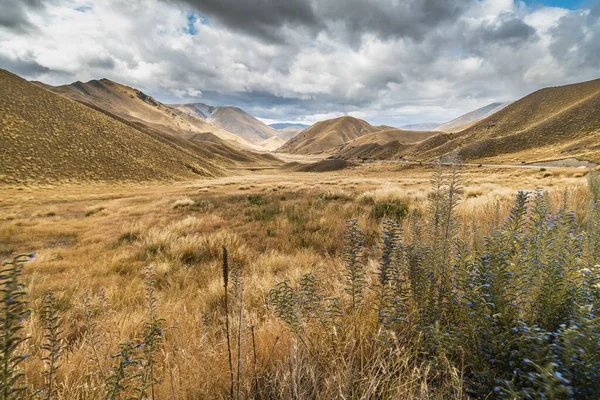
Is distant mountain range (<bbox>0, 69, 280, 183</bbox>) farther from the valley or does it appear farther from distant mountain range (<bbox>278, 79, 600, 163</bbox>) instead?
distant mountain range (<bbox>278, 79, 600, 163</bbox>)

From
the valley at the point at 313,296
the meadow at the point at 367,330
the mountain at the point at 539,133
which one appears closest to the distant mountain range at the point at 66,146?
the valley at the point at 313,296

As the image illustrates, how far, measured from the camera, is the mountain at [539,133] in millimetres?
71812

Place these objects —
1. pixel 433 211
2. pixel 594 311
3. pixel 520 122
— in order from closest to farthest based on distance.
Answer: pixel 594 311 → pixel 433 211 → pixel 520 122

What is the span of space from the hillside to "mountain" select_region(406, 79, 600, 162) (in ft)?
255

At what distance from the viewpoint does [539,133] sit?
88.7 metres

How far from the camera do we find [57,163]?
4534 cm

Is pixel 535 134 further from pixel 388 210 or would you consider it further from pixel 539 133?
pixel 388 210

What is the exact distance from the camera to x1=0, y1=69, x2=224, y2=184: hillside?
140 ft

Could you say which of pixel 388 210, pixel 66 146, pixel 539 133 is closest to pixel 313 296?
pixel 388 210

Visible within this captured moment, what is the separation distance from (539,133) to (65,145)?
413ft

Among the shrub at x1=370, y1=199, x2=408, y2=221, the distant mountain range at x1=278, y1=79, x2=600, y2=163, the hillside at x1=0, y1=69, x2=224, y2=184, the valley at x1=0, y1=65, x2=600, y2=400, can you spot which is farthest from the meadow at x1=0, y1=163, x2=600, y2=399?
the distant mountain range at x1=278, y1=79, x2=600, y2=163

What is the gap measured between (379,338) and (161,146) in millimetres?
79509

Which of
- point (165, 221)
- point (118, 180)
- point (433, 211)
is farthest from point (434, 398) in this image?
point (118, 180)

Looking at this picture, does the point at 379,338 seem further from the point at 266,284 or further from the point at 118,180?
the point at 118,180
